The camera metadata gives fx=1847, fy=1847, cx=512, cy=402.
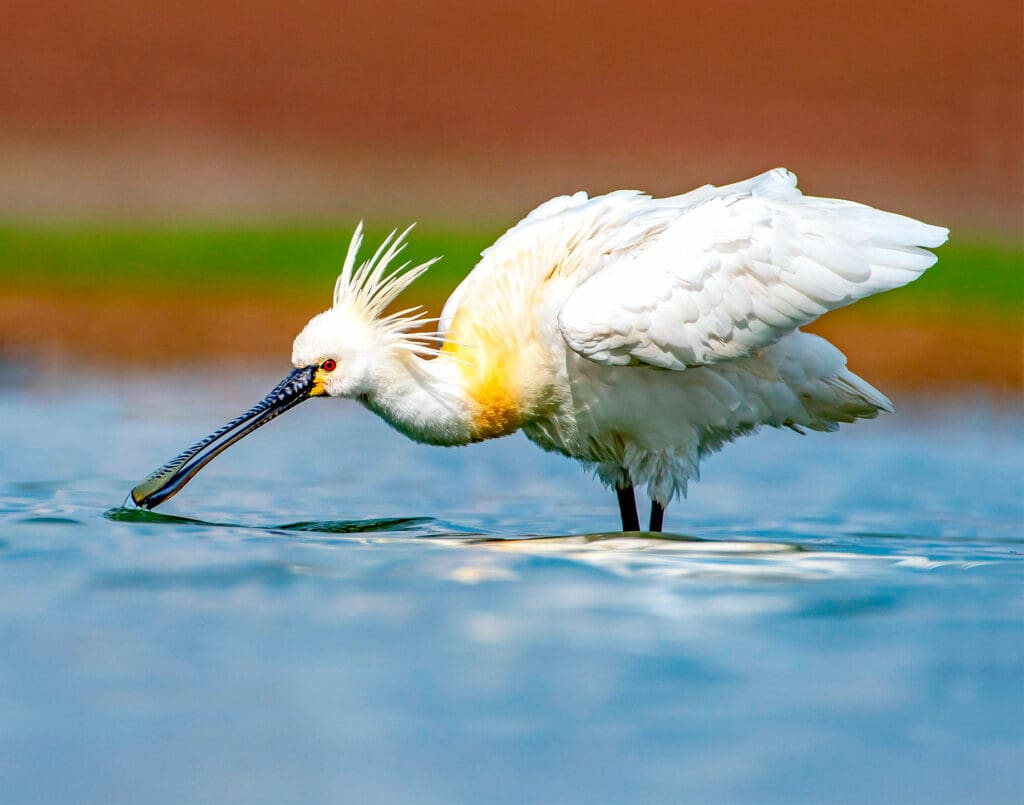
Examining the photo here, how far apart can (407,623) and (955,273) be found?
48.7 feet

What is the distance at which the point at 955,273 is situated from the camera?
758 inches

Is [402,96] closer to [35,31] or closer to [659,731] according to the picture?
[35,31]

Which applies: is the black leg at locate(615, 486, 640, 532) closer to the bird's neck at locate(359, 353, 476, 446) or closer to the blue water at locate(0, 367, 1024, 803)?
the blue water at locate(0, 367, 1024, 803)

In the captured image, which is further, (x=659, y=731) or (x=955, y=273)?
(x=955, y=273)

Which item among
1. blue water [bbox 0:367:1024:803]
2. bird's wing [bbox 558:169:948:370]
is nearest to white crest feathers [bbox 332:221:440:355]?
bird's wing [bbox 558:169:948:370]

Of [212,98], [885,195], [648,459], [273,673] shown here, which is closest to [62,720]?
[273,673]

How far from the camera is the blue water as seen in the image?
4.17 m

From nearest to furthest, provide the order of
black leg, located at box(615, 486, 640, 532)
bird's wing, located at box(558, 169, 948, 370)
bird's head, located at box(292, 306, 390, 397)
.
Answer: bird's wing, located at box(558, 169, 948, 370) → bird's head, located at box(292, 306, 390, 397) → black leg, located at box(615, 486, 640, 532)

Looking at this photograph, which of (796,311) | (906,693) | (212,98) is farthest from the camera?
(212,98)

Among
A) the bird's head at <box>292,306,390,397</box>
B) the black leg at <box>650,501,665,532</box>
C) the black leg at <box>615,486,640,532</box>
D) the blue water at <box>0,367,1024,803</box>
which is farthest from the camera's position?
the black leg at <box>615,486,640,532</box>

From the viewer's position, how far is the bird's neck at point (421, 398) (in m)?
6.78

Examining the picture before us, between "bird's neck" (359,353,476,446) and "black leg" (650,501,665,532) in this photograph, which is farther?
"black leg" (650,501,665,532)

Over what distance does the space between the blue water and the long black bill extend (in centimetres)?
17

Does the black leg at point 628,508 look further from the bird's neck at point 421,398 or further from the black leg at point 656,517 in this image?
the bird's neck at point 421,398
